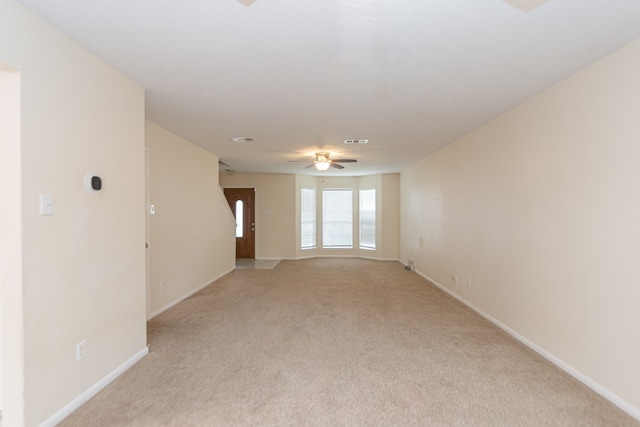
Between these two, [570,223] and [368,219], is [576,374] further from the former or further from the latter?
[368,219]

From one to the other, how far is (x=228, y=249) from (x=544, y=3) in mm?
6340

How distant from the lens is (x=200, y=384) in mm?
2426

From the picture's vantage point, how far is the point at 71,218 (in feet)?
6.93

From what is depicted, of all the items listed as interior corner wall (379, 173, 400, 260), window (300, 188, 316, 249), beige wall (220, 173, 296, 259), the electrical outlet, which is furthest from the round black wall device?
interior corner wall (379, 173, 400, 260)

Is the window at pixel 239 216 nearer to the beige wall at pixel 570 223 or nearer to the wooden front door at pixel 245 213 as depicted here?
the wooden front door at pixel 245 213

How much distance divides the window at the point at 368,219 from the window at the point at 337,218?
0.33 metres

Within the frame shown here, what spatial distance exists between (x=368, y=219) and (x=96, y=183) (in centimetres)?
764

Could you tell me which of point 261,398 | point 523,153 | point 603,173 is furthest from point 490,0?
point 261,398

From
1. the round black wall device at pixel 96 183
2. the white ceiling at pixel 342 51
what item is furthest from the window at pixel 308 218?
the round black wall device at pixel 96 183

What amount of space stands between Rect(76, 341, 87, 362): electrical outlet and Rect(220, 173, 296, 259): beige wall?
A: 6.72 metres

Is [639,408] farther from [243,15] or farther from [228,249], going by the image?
[228,249]

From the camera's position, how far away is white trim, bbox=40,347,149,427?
6.46ft

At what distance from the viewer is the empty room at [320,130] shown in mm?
1835

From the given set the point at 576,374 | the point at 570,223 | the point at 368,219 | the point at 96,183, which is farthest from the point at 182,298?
the point at 368,219
